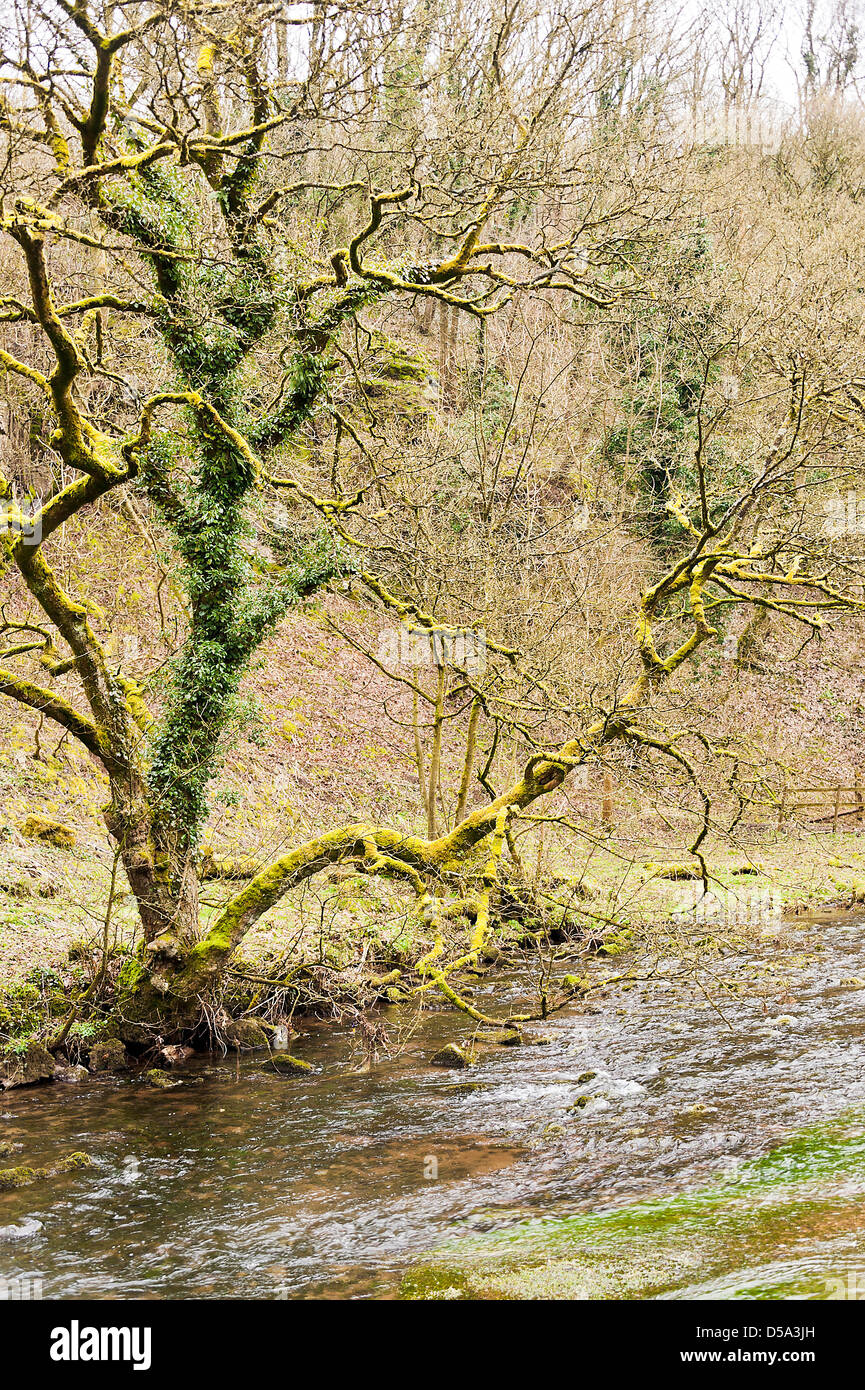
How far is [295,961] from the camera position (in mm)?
11789

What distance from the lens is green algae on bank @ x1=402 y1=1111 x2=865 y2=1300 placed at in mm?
5305

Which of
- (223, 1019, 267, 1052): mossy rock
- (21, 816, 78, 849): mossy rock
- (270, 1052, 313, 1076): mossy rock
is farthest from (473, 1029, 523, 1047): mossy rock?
(21, 816, 78, 849): mossy rock

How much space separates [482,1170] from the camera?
7.63 metres

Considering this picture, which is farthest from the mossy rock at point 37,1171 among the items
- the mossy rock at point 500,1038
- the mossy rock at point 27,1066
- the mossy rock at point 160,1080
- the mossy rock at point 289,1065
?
the mossy rock at point 500,1038

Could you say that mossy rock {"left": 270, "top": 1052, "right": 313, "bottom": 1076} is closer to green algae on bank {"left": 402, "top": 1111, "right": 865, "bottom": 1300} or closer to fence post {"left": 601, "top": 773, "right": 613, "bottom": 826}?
green algae on bank {"left": 402, "top": 1111, "right": 865, "bottom": 1300}

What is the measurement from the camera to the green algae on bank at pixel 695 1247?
5.30 m

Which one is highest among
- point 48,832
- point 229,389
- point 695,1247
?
point 229,389

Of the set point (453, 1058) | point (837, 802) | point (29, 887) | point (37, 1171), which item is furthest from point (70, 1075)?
point (837, 802)

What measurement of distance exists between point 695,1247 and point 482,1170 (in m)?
2.19

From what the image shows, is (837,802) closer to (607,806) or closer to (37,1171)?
(607,806)

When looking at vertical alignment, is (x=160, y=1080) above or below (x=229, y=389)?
below

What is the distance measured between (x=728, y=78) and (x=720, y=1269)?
57.1 m

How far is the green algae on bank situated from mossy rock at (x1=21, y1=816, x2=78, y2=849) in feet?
32.7
